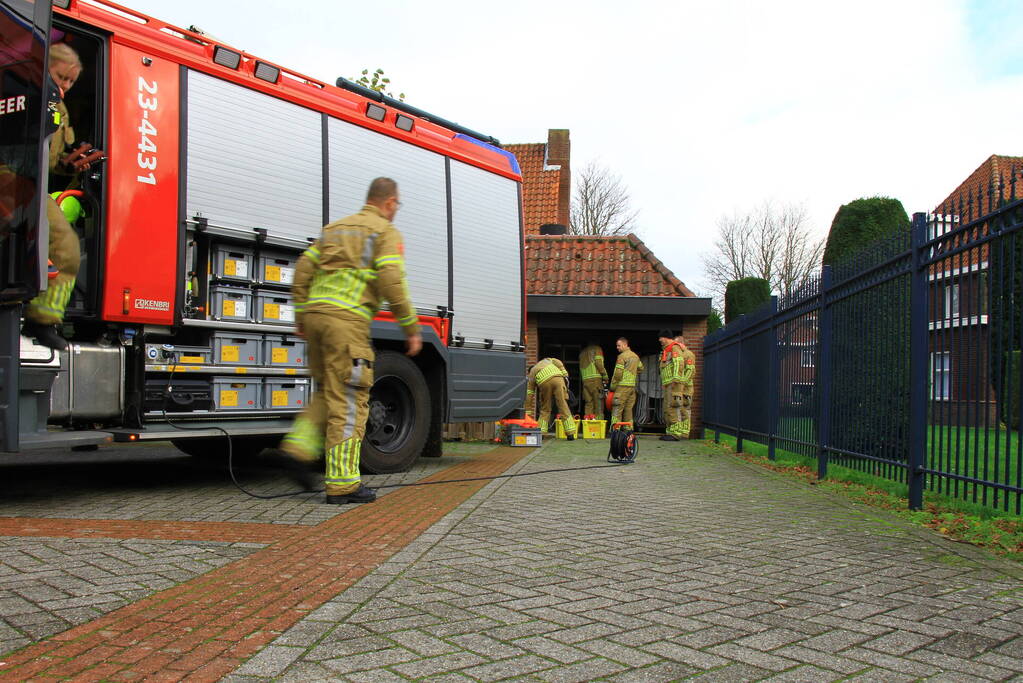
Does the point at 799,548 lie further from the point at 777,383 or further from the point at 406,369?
the point at 777,383

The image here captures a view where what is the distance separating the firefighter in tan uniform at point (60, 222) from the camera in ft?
16.8

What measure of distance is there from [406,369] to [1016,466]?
187 inches

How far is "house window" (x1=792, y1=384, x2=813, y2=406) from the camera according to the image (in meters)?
8.57

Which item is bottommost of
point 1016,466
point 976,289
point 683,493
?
point 683,493

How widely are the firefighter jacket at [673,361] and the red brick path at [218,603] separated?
9669 millimetres

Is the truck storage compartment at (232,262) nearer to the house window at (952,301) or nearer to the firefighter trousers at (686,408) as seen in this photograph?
the house window at (952,301)

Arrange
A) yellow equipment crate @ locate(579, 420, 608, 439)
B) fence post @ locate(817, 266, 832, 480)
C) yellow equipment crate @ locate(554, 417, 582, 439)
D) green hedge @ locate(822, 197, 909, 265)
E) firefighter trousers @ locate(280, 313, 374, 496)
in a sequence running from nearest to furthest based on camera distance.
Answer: firefighter trousers @ locate(280, 313, 374, 496), fence post @ locate(817, 266, 832, 480), yellow equipment crate @ locate(554, 417, 582, 439), yellow equipment crate @ locate(579, 420, 608, 439), green hedge @ locate(822, 197, 909, 265)

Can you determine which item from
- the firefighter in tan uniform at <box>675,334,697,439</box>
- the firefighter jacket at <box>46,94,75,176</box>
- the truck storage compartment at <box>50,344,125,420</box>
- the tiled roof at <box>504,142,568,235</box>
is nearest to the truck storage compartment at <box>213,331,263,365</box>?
the truck storage compartment at <box>50,344,125,420</box>

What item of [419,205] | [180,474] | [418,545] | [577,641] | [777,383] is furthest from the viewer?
[777,383]

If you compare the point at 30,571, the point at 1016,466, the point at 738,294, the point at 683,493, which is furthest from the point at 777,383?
the point at 738,294

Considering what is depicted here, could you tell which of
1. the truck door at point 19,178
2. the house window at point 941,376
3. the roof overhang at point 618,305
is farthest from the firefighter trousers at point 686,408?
the truck door at point 19,178

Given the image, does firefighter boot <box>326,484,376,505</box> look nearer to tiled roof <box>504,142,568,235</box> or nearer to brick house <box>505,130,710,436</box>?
brick house <box>505,130,710,436</box>

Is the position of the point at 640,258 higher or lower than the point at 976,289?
higher

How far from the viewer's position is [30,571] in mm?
3635
